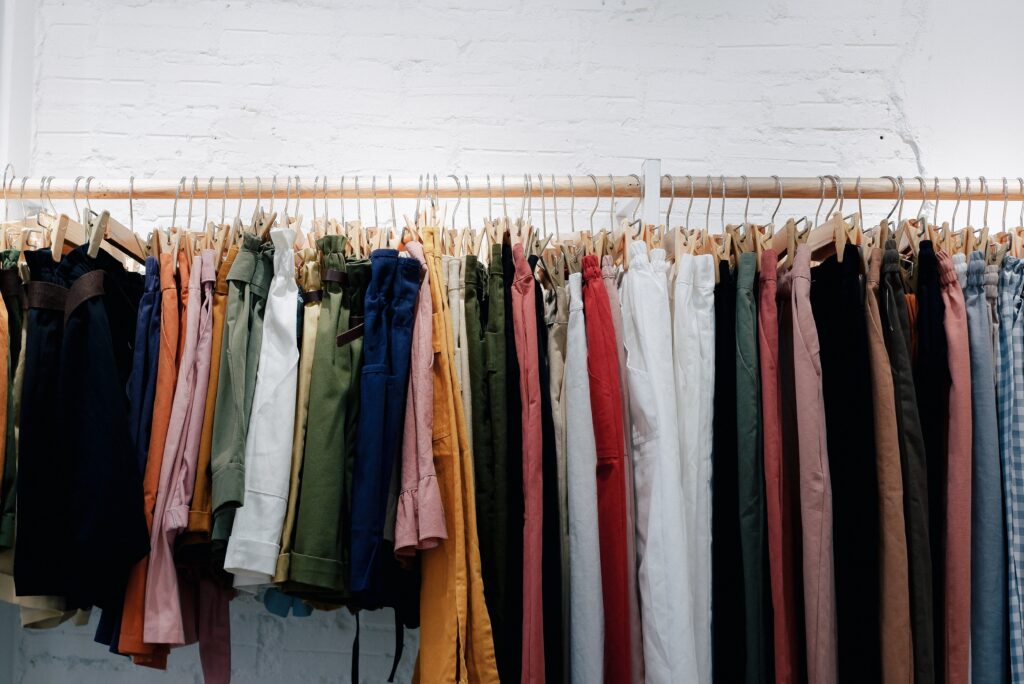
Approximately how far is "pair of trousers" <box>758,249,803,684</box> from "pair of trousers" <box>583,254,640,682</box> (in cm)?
25

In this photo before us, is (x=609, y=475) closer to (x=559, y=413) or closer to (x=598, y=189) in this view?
(x=559, y=413)

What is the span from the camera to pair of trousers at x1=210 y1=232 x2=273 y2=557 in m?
1.21

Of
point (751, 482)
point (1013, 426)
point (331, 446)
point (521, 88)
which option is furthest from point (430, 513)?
point (521, 88)

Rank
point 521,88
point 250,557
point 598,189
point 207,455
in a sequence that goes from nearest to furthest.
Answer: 1. point 250,557
2. point 207,455
3. point 598,189
4. point 521,88

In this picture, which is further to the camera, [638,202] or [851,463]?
[638,202]

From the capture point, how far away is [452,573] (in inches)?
47.8

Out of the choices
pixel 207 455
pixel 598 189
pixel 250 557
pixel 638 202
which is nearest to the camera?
pixel 250 557

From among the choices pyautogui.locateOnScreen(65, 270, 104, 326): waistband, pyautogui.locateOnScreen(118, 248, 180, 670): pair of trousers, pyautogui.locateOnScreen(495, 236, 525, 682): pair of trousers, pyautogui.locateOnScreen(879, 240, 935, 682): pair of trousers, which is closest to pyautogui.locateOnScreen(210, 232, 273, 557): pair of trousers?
pyautogui.locateOnScreen(118, 248, 180, 670): pair of trousers

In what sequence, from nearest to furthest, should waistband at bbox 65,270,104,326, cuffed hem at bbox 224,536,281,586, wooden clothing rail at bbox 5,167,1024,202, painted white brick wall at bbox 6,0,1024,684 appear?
cuffed hem at bbox 224,536,281,586 → waistband at bbox 65,270,104,326 → wooden clothing rail at bbox 5,167,1024,202 → painted white brick wall at bbox 6,0,1024,684

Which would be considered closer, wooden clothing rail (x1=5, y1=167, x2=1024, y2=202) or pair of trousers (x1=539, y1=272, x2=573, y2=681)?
pair of trousers (x1=539, y1=272, x2=573, y2=681)

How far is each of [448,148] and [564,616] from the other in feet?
4.18

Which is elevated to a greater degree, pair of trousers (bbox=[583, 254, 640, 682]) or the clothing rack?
the clothing rack

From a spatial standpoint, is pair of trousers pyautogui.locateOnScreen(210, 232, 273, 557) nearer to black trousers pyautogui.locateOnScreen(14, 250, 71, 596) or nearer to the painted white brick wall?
black trousers pyautogui.locateOnScreen(14, 250, 71, 596)

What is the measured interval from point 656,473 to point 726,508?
0.53 feet
